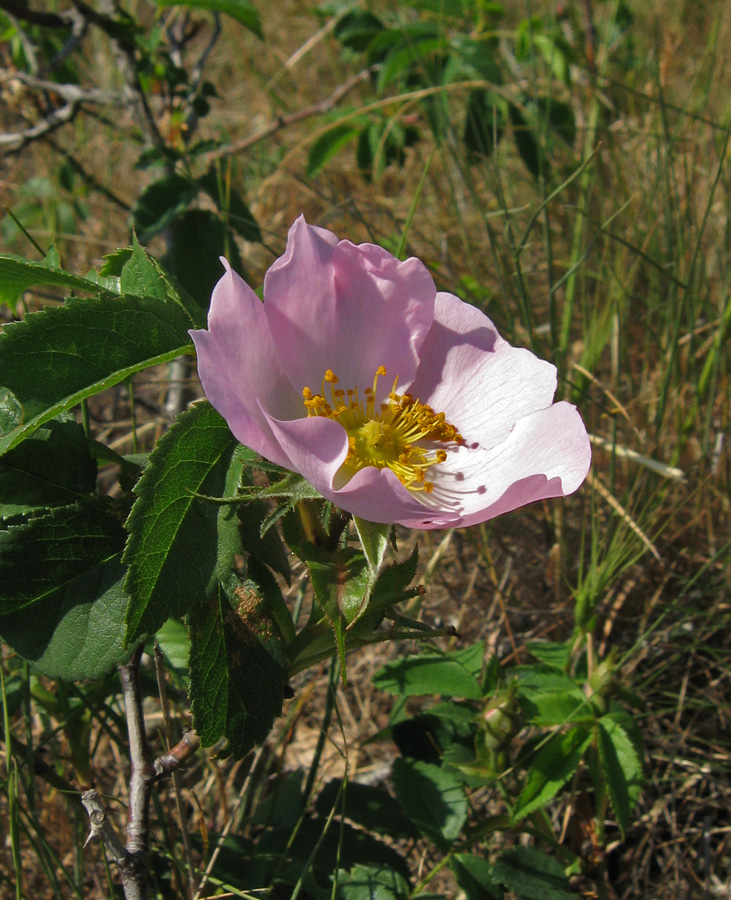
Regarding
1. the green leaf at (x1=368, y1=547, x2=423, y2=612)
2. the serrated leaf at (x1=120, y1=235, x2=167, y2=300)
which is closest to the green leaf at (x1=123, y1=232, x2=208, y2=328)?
the serrated leaf at (x1=120, y1=235, x2=167, y2=300)

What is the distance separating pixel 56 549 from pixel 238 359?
310mm

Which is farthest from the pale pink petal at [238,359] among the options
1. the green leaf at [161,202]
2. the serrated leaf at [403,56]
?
the serrated leaf at [403,56]

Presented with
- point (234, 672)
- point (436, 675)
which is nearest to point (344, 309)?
point (234, 672)

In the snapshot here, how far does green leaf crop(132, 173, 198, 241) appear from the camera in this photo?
190cm

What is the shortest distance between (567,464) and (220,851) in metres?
0.89

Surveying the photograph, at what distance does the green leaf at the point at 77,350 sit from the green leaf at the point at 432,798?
857 millimetres

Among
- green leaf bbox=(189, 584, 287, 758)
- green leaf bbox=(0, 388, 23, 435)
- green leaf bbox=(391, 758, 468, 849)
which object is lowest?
green leaf bbox=(391, 758, 468, 849)

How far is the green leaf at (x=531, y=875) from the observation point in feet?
4.13

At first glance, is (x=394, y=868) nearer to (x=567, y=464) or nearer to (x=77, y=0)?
(x=567, y=464)

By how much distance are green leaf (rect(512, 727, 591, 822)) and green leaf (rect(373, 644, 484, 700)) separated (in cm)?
14

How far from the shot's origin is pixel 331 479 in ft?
2.84

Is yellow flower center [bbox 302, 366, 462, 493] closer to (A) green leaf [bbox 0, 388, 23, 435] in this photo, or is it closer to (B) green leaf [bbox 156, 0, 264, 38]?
(A) green leaf [bbox 0, 388, 23, 435]

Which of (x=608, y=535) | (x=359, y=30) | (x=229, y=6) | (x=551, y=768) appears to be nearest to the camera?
(x=551, y=768)

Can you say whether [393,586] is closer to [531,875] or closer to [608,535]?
[531,875]
